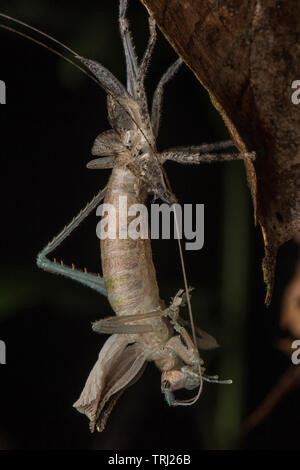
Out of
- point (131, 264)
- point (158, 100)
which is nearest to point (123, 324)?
point (131, 264)

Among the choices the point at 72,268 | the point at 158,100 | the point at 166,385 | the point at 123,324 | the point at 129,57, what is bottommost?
the point at 166,385

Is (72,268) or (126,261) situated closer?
(126,261)

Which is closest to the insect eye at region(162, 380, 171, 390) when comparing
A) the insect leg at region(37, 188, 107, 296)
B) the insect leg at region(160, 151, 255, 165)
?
the insect leg at region(37, 188, 107, 296)

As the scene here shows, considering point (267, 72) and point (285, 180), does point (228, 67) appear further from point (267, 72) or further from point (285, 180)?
point (285, 180)

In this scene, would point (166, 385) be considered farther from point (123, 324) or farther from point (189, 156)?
point (189, 156)

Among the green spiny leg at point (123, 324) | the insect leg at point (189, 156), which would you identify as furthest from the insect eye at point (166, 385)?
the insect leg at point (189, 156)

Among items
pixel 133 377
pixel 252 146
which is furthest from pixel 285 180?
pixel 133 377

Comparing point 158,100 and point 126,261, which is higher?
point 158,100

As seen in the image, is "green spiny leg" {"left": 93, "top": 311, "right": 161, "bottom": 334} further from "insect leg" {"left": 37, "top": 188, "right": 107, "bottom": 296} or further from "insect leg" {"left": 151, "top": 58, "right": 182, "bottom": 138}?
"insect leg" {"left": 151, "top": 58, "right": 182, "bottom": 138}

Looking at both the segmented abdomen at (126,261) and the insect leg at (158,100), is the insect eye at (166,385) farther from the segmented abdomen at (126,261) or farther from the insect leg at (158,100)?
the insect leg at (158,100)
